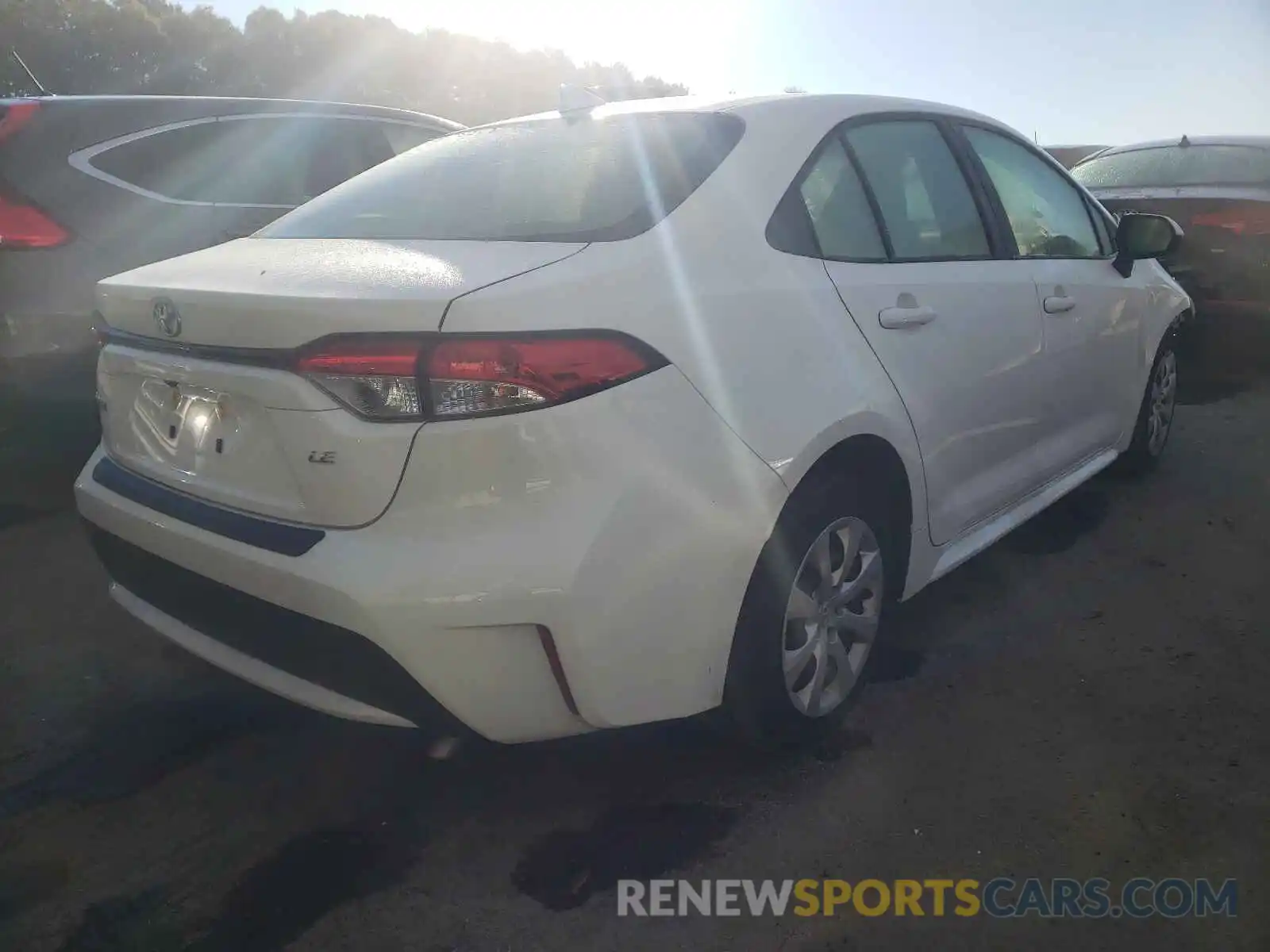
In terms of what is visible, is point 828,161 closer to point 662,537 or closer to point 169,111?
point 662,537

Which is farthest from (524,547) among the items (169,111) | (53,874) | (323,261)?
(169,111)

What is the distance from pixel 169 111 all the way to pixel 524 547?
4.12 m

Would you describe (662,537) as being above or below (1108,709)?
above

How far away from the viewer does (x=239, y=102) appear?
5.41 metres

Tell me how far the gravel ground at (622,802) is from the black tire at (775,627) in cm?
14

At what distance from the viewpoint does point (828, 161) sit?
2.62 m

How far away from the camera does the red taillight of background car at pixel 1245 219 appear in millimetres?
6960

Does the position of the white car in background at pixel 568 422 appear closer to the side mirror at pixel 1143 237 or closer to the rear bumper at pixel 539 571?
the rear bumper at pixel 539 571

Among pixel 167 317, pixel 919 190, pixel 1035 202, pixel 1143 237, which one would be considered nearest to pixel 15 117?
pixel 167 317

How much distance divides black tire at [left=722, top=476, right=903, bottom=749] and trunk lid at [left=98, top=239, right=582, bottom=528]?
77 centimetres

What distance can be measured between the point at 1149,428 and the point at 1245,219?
10.9 feet

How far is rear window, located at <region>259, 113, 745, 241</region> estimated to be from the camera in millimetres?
2266

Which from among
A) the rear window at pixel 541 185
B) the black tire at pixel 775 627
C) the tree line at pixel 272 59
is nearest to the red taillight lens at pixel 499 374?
the rear window at pixel 541 185

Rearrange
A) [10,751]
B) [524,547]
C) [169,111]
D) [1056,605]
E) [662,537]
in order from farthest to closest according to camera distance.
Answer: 1. [169,111]
2. [1056,605]
3. [10,751]
4. [662,537]
5. [524,547]
